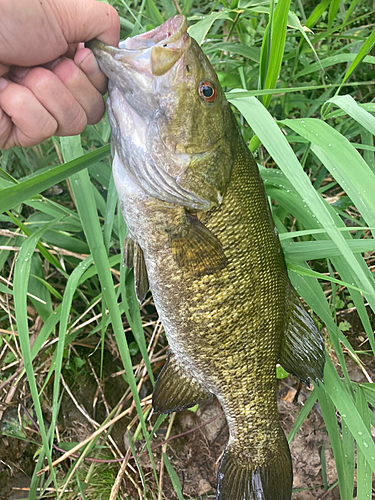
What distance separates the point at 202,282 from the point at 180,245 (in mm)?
158

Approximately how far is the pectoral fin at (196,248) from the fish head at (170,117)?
78 mm

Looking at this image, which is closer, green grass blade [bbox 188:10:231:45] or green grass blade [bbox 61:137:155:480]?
green grass blade [bbox 61:137:155:480]

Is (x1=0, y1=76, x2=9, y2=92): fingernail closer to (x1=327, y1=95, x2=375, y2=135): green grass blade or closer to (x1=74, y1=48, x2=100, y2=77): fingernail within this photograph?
(x1=74, y1=48, x2=100, y2=77): fingernail

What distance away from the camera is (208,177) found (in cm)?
109

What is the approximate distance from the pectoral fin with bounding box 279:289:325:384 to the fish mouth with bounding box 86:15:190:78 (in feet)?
3.13

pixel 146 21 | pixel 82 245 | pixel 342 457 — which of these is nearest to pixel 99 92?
pixel 82 245

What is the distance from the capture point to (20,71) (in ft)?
3.72

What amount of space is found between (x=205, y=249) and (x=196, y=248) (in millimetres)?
32

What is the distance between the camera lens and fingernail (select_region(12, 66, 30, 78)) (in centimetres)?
112

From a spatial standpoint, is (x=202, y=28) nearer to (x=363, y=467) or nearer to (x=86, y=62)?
(x=86, y=62)

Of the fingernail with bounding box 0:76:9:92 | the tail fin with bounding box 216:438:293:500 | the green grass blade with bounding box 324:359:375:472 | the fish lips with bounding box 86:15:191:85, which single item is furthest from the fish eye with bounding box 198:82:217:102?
the tail fin with bounding box 216:438:293:500

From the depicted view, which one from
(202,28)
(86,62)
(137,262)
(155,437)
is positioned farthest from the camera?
(155,437)

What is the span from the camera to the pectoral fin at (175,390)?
4.76 feet

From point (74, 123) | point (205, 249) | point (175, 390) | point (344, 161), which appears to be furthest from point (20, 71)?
point (175, 390)
